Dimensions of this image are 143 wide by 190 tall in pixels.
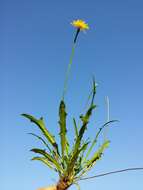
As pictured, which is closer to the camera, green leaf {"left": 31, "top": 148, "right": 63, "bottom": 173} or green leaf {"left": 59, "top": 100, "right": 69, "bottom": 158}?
green leaf {"left": 31, "top": 148, "right": 63, "bottom": 173}

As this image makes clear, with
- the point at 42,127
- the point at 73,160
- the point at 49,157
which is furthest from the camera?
the point at 42,127

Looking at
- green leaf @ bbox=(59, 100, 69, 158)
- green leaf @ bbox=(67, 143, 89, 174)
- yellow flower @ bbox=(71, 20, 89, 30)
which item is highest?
yellow flower @ bbox=(71, 20, 89, 30)

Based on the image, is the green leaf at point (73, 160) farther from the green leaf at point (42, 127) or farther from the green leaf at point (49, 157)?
the green leaf at point (42, 127)

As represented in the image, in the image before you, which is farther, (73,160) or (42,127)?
(42,127)

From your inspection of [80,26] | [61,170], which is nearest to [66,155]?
[61,170]

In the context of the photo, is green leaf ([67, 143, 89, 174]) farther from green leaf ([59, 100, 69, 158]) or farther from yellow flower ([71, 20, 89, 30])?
yellow flower ([71, 20, 89, 30])

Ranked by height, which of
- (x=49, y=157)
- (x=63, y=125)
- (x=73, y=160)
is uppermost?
(x=63, y=125)

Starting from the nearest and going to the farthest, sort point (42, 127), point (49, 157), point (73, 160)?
point (73, 160) → point (49, 157) → point (42, 127)

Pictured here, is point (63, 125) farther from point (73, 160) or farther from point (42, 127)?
point (73, 160)

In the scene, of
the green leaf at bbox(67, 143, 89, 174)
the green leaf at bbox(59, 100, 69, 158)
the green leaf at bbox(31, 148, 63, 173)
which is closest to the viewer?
the green leaf at bbox(67, 143, 89, 174)

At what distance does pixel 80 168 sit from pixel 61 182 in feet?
1.34

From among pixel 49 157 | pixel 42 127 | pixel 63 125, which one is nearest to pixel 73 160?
pixel 49 157

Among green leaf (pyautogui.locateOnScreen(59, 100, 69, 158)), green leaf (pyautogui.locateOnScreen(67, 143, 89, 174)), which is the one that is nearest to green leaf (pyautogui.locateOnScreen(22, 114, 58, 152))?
green leaf (pyautogui.locateOnScreen(59, 100, 69, 158))

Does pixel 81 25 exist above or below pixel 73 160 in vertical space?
above
